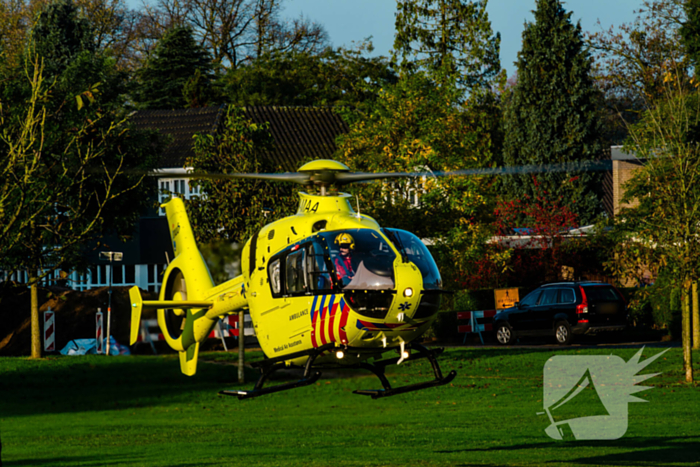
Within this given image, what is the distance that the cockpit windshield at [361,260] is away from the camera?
34.8 feet

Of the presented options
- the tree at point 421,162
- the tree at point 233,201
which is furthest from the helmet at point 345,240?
the tree at point 421,162

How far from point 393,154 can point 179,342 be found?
19.6 meters

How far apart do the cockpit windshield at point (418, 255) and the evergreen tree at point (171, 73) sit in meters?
48.8

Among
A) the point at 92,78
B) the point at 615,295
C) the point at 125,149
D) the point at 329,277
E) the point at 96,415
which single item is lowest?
the point at 96,415

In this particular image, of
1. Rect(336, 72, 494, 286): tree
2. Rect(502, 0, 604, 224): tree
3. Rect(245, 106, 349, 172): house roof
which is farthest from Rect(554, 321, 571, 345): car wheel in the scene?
Rect(245, 106, 349, 172): house roof

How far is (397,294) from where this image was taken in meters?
10.5

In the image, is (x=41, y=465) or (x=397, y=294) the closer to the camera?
(x=397, y=294)

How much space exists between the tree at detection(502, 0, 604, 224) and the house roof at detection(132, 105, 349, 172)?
974 cm

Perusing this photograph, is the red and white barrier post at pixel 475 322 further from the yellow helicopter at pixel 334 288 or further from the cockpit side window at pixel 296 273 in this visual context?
the cockpit side window at pixel 296 273


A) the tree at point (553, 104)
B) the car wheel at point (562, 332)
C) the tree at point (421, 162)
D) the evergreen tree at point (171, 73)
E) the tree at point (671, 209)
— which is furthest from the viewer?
the evergreen tree at point (171, 73)

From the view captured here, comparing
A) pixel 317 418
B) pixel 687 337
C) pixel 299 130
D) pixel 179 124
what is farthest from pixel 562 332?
pixel 179 124

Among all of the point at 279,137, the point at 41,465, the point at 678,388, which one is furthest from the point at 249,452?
the point at 279,137

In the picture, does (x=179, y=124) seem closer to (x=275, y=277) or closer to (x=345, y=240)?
(x=275, y=277)

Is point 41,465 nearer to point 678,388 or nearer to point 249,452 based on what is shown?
point 249,452
